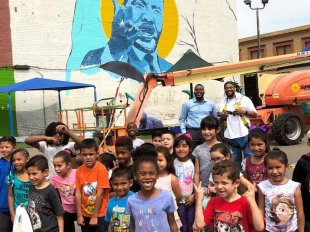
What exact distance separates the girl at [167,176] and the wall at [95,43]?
14.6 metres

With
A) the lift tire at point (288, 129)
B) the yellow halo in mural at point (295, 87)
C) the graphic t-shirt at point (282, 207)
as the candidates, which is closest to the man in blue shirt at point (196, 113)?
the graphic t-shirt at point (282, 207)

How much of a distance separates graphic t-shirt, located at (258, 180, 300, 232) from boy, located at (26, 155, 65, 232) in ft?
6.07

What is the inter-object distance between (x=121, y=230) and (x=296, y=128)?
10.2 meters

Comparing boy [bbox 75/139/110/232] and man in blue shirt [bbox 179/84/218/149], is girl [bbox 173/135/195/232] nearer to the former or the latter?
boy [bbox 75/139/110/232]

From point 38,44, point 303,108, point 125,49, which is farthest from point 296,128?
point 38,44

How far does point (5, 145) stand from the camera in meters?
4.90

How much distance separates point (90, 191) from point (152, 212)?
1.04 metres

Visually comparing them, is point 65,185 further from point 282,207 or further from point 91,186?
point 282,207

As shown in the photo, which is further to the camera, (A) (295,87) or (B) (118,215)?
(A) (295,87)

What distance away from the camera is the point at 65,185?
14.8 ft

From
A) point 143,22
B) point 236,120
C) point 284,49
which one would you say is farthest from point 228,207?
point 284,49

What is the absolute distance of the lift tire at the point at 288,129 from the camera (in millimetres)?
12477

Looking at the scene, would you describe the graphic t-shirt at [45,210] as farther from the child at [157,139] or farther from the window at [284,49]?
the window at [284,49]

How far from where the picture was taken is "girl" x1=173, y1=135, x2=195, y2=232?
4.57 metres
